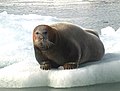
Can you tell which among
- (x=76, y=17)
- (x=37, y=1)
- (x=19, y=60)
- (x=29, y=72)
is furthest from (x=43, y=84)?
(x=37, y=1)

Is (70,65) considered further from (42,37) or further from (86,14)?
(86,14)

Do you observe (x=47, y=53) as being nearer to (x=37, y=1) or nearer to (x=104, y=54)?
(x=104, y=54)

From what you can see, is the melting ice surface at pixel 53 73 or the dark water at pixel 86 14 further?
the dark water at pixel 86 14

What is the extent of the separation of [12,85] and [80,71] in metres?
0.60

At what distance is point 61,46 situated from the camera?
397cm

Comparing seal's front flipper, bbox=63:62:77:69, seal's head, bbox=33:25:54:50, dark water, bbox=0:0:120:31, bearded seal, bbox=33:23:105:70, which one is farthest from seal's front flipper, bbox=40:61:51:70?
dark water, bbox=0:0:120:31

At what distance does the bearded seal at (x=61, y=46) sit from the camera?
3805mm

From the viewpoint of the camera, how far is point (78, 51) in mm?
4066

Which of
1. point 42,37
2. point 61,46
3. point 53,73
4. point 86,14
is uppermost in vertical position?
point 42,37

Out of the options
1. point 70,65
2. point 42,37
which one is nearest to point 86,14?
point 70,65

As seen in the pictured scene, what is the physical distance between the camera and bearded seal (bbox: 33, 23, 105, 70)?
3.80 meters

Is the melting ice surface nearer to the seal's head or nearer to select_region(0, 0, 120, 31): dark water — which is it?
the seal's head

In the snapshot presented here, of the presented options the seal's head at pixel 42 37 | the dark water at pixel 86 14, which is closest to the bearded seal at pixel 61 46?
the seal's head at pixel 42 37

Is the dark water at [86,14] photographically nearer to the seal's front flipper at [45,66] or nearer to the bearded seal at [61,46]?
the bearded seal at [61,46]
